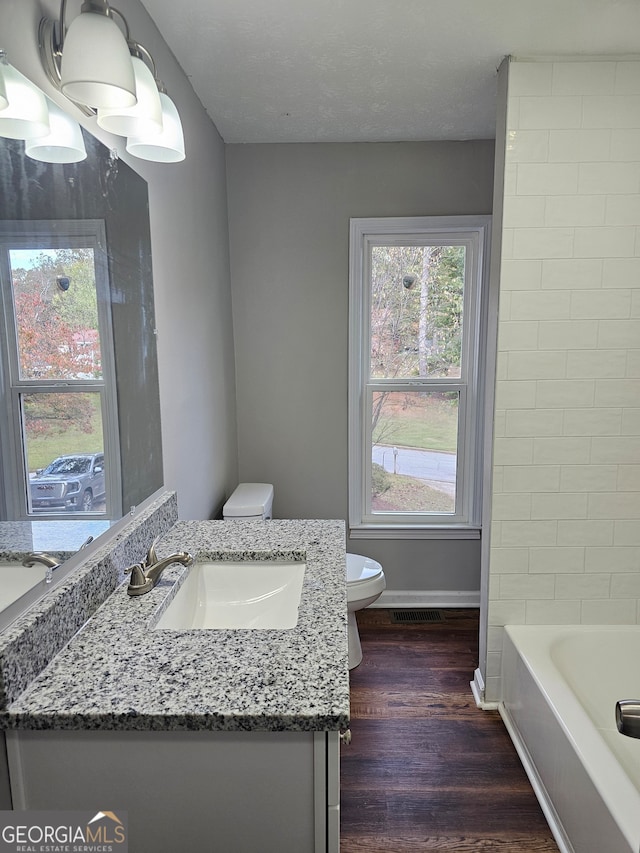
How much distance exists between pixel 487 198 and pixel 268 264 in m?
1.23

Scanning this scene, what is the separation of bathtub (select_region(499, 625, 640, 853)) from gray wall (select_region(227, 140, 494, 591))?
1.03 metres

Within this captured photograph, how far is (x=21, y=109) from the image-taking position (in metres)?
0.98

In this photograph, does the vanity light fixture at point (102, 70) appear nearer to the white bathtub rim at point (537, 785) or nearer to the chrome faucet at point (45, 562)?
the chrome faucet at point (45, 562)

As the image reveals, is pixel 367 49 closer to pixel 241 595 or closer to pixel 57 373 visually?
pixel 57 373

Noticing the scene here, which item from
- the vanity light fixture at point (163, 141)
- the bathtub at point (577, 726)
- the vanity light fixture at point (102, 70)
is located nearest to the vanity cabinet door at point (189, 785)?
the bathtub at point (577, 726)

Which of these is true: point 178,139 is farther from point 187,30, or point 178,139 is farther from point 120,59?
point 187,30

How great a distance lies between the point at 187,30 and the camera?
181 cm

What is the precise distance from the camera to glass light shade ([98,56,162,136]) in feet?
4.08

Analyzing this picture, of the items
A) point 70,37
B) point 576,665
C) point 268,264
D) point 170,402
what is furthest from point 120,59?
point 576,665

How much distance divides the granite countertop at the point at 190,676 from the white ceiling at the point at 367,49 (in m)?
1.77

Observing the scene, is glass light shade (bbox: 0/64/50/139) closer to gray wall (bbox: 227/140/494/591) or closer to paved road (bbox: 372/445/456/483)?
gray wall (bbox: 227/140/494/591)

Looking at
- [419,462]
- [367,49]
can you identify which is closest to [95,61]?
[367,49]

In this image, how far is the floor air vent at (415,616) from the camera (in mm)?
3014

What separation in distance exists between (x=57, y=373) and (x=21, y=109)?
0.49 m
